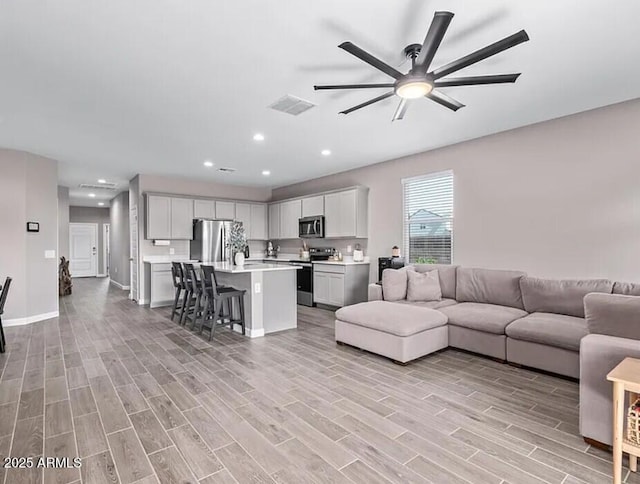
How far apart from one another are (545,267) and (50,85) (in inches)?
226

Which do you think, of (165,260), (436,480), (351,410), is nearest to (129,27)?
(351,410)

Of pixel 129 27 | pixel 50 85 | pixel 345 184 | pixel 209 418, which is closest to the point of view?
pixel 129 27

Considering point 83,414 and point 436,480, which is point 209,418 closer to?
point 83,414

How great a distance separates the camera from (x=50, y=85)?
3.13m

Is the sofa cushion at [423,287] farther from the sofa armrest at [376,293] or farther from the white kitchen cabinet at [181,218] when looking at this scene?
the white kitchen cabinet at [181,218]

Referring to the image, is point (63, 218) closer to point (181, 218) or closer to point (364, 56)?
point (181, 218)

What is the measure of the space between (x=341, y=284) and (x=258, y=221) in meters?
3.45

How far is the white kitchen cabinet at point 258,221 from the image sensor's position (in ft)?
28.3

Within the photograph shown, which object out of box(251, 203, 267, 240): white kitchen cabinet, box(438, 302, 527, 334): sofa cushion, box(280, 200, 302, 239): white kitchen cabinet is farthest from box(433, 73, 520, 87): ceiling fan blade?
box(251, 203, 267, 240): white kitchen cabinet

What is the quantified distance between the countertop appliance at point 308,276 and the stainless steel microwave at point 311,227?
15.1 inches

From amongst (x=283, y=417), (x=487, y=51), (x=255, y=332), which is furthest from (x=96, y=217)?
(x=487, y=51)

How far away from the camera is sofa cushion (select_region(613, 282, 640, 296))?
327 cm

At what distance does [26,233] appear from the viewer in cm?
549

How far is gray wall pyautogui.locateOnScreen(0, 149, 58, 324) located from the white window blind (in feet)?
20.4
